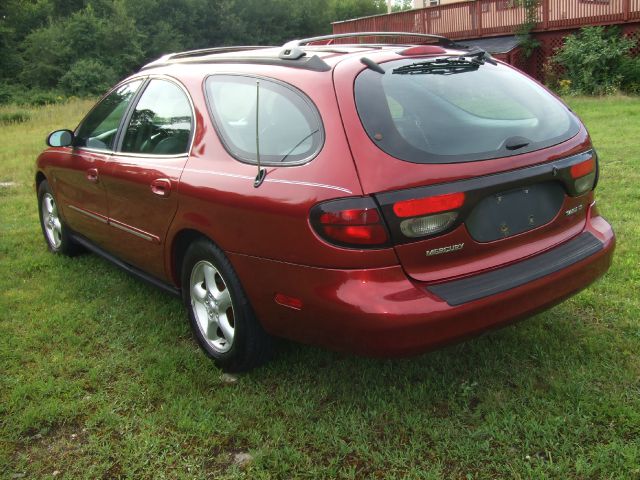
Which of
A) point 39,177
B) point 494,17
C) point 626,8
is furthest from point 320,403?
point 494,17

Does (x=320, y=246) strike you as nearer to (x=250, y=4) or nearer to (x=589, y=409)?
(x=589, y=409)

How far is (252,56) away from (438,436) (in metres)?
2.10

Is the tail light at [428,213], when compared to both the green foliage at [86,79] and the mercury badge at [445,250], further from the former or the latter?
the green foliage at [86,79]

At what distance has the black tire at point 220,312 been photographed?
297cm

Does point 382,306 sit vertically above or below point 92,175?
below

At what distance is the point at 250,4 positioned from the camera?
5669cm

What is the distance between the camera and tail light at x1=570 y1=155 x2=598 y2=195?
2.92 metres

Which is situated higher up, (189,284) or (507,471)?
(189,284)

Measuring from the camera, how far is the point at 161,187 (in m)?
3.37

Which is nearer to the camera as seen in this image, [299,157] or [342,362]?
[299,157]

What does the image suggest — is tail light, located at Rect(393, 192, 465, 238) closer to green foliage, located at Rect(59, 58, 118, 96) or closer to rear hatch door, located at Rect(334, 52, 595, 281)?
rear hatch door, located at Rect(334, 52, 595, 281)

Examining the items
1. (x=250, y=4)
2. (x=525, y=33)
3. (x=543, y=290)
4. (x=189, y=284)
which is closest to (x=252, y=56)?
(x=189, y=284)

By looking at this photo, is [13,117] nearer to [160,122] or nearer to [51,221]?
[51,221]

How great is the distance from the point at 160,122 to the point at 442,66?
169 centimetres
